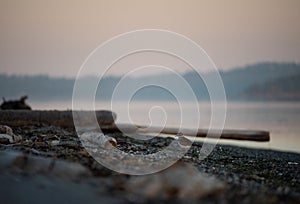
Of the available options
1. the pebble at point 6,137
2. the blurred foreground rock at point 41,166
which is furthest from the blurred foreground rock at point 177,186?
the pebble at point 6,137

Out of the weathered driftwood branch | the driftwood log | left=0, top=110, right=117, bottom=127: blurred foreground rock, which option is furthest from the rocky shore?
the weathered driftwood branch

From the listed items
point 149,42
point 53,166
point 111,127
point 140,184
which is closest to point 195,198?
point 140,184

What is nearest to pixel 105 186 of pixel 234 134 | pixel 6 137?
pixel 6 137

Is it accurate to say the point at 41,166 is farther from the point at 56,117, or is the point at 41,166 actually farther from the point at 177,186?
the point at 56,117

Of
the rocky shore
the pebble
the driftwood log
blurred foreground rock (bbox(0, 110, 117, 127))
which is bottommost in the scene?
the rocky shore

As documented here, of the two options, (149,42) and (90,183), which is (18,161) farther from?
(149,42)

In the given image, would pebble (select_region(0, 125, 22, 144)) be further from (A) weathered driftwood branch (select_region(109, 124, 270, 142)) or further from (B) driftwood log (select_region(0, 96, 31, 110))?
(A) weathered driftwood branch (select_region(109, 124, 270, 142))

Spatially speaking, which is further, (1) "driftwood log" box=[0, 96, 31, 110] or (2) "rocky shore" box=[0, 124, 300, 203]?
(1) "driftwood log" box=[0, 96, 31, 110]

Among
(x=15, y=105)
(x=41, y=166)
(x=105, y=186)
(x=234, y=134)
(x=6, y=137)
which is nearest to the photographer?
(x=105, y=186)

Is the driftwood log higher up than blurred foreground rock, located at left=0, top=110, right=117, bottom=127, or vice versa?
the driftwood log

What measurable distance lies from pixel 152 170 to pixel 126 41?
5967mm

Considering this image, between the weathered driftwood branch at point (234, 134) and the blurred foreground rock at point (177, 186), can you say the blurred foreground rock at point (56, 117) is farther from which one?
the blurred foreground rock at point (177, 186)

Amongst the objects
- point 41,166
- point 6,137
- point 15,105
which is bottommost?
point 41,166

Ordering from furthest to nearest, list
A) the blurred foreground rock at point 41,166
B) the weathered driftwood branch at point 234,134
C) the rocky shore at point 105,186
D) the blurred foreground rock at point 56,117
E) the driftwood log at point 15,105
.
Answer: the weathered driftwood branch at point 234,134 → the driftwood log at point 15,105 → the blurred foreground rock at point 56,117 → the blurred foreground rock at point 41,166 → the rocky shore at point 105,186
